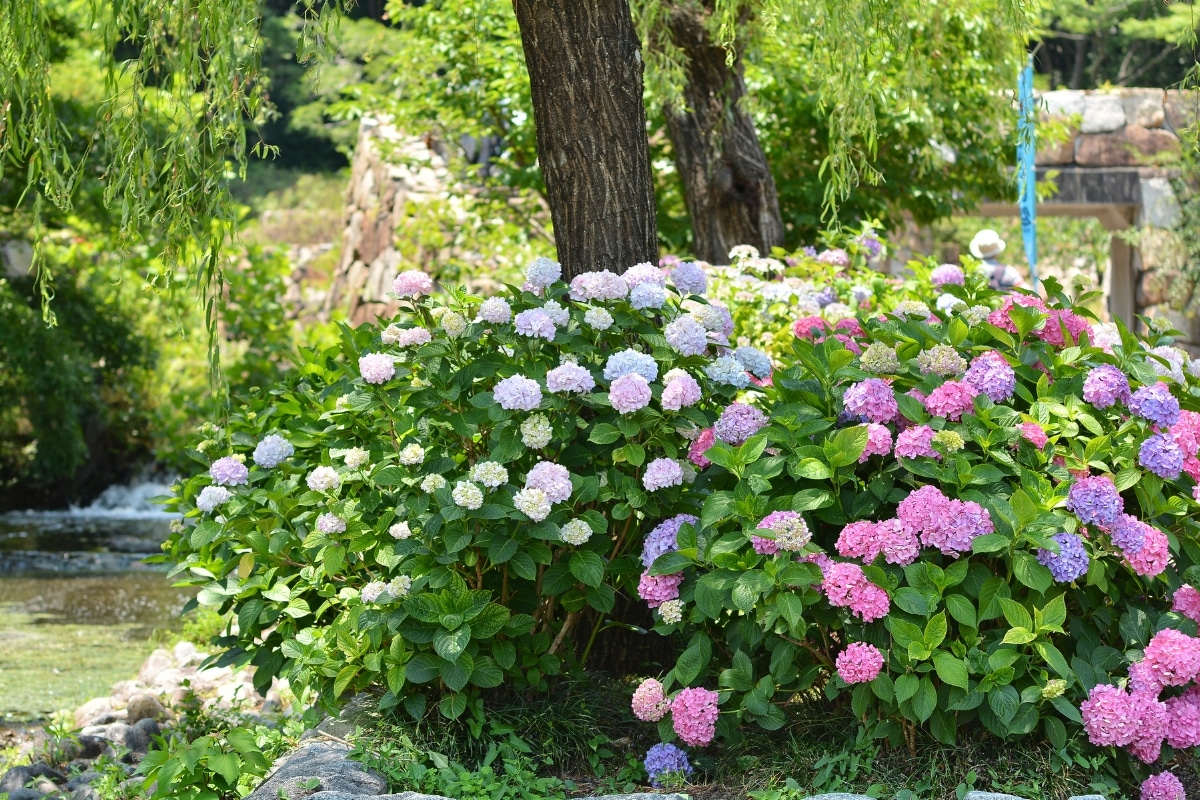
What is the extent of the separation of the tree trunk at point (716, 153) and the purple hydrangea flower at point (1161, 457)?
13.1 ft

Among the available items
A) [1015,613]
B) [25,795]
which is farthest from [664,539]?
[25,795]

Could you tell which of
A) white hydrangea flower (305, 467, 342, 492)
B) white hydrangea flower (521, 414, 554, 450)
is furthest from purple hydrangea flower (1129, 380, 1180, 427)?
white hydrangea flower (305, 467, 342, 492)

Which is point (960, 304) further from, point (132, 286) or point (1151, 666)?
point (132, 286)

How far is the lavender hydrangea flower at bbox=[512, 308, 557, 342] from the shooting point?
2920mm

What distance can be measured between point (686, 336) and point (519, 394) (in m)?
0.45

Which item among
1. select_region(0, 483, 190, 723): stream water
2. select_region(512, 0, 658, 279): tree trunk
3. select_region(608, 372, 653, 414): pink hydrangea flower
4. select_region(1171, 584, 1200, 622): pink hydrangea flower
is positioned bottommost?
select_region(0, 483, 190, 723): stream water

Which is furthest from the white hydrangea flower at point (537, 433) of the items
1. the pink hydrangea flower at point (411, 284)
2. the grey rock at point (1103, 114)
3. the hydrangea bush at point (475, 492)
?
the grey rock at point (1103, 114)

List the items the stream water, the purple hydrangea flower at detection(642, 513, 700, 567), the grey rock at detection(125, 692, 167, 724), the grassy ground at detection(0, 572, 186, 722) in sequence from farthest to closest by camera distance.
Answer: the stream water, the grassy ground at detection(0, 572, 186, 722), the grey rock at detection(125, 692, 167, 724), the purple hydrangea flower at detection(642, 513, 700, 567)

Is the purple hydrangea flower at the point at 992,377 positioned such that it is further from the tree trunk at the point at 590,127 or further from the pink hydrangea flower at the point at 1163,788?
the tree trunk at the point at 590,127

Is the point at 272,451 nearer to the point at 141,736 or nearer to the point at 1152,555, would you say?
the point at 141,736

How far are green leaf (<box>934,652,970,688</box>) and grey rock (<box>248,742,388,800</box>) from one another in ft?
3.99

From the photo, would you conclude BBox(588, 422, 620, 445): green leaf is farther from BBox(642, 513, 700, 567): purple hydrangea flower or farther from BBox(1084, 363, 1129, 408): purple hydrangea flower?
BBox(1084, 363, 1129, 408): purple hydrangea flower

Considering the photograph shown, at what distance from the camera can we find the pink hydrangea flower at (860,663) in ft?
8.28

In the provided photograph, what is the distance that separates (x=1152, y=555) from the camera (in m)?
2.61
